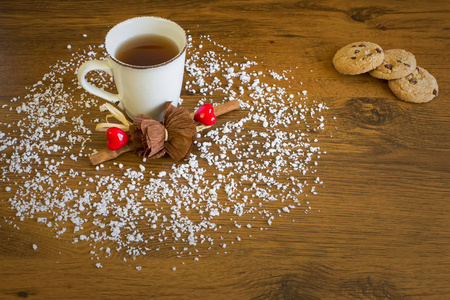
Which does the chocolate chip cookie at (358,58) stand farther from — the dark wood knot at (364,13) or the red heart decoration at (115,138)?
the red heart decoration at (115,138)

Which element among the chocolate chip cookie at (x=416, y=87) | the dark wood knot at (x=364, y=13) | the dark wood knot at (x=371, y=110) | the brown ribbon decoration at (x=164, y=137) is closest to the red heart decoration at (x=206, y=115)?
the brown ribbon decoration at (x=164, y=137)

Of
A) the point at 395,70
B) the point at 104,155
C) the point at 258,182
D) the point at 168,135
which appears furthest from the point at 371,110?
the point at 104,155

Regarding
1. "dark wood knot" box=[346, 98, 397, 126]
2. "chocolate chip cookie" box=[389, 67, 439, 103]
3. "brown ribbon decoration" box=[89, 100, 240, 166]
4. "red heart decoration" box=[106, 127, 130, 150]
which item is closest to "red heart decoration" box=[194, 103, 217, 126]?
"brown ribbon decoration" box=[89, 100, 240, 166]

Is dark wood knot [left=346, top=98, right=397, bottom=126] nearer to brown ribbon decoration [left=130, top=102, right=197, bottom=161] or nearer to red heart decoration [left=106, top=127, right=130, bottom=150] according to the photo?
brown ribbon decoration [left=130, top=102, right=197, bottom=161]

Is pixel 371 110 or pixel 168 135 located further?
pixel 371 110

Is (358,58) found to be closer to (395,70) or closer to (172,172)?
(395,70)

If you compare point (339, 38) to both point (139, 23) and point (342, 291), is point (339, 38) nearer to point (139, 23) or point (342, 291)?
point (139, 23)

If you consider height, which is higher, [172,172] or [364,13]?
[364,13]
